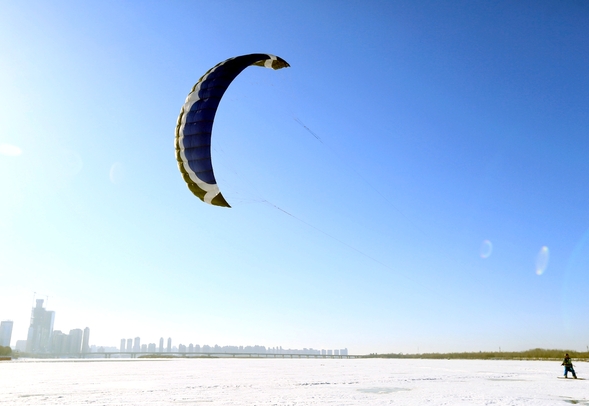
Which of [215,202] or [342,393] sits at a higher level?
[215,202]

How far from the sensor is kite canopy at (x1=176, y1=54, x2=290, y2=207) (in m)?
17.9

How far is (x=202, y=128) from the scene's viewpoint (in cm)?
1792

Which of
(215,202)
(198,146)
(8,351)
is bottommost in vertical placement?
(8,351)

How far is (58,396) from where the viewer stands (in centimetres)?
1421

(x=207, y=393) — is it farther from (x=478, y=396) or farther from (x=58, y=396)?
(x=478, y=396)

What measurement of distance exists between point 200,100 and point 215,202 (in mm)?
4376

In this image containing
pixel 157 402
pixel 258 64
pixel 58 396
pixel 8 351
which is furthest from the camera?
pixel 8 351

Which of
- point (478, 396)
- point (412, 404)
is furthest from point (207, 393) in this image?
point (478, 396)

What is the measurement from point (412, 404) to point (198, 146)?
12167mm

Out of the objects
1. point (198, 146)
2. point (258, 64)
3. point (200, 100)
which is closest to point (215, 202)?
point (198, 146)

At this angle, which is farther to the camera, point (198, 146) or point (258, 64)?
point (258, 64)

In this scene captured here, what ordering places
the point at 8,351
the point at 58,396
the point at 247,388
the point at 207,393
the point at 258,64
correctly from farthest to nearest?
the point at 8,351 → the point at 258,64 → the point at 247,388 → the point at 207,393 → the point at 58,396

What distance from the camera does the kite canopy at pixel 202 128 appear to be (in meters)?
17.9

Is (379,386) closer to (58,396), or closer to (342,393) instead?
(342,393)
